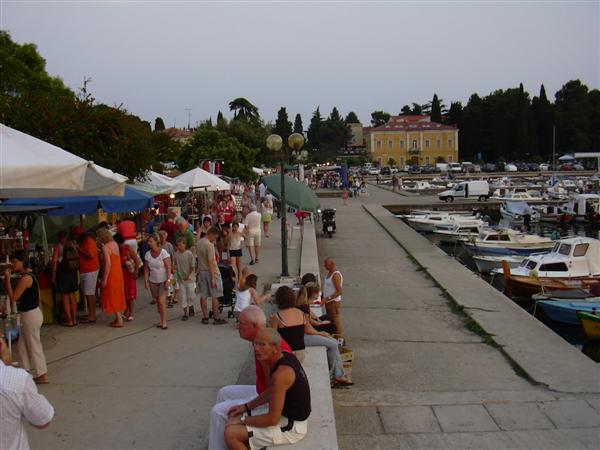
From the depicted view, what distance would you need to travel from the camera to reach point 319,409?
5688 mm

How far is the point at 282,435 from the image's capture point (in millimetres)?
4805

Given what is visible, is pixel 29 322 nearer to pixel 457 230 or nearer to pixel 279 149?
pixel 279 149

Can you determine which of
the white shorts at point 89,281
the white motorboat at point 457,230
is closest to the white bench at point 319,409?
the white shorts at point 89,281

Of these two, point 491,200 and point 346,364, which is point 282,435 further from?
point 491,200

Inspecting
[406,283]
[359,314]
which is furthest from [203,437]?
[406,283]

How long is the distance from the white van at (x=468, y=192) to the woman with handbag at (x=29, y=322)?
167 ft

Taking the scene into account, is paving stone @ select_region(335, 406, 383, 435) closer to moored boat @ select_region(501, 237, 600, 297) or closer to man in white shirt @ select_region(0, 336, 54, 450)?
man in white shirt @ select_region(0, 336, 54, 450)

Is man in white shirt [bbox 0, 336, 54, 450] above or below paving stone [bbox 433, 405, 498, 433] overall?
above

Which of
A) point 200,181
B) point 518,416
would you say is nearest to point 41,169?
point 518,416

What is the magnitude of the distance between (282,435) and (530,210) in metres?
43.3

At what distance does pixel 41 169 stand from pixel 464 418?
581cm

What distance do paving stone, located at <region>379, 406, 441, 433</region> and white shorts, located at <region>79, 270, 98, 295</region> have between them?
5070 millimetres

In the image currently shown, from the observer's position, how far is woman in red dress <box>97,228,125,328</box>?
9406 millimetres

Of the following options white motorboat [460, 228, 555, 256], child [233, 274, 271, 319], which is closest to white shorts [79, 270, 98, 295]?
child [233, 274, 271, 319]
